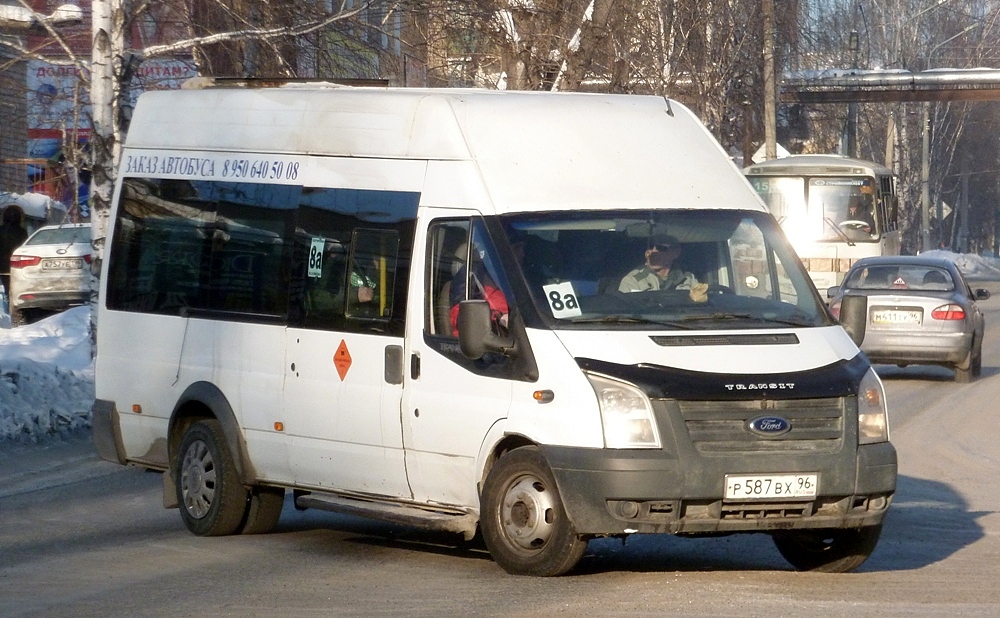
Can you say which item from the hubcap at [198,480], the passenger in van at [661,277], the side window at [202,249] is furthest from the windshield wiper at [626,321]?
the hubcap at [198,480]

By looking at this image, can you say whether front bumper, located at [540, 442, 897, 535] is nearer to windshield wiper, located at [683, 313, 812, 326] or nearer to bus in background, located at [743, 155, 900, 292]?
windshield wiper, located at [683, 313, 812, 326]

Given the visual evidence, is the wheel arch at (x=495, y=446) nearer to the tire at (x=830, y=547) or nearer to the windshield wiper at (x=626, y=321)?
the windshield wiper at (x=626, y=321)

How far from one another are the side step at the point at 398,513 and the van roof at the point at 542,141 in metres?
1.52

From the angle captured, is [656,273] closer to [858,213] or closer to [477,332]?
[477,332]

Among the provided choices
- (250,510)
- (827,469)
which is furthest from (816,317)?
(250,510)

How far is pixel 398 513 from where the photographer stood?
812 cm

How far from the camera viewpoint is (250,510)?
936 cm

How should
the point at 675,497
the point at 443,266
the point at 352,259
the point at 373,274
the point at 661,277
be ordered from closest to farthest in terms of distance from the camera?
the point at 675,497, the point at 661,277, the point at 443,266, the point at 373,274, the point at 352,259

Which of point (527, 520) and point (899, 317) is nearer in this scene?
point (527, 520)

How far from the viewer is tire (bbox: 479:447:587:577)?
741cm

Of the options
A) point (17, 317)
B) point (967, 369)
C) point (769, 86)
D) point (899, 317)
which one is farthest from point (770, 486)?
point (769, 86)

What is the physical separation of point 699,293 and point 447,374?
127 centimetres

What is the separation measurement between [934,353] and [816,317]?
12.3 m

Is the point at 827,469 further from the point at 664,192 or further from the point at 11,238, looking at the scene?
the point at 11,238
